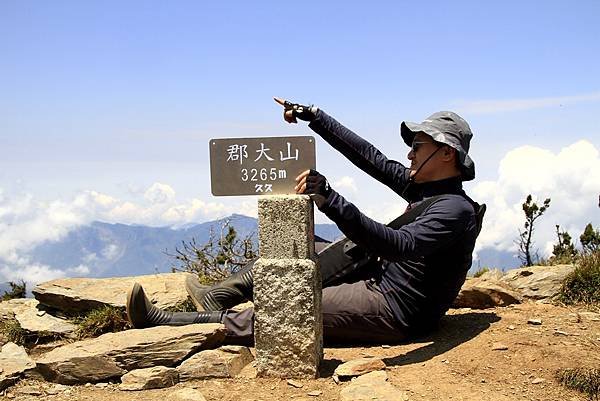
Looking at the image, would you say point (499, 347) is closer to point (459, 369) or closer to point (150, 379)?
point (459, 369)

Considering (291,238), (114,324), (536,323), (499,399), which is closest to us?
(499,399)

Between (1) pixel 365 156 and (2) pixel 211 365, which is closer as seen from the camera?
(2) pixel 211 365

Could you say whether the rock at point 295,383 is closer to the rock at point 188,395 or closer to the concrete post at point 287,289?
the concrete post at point 287,289

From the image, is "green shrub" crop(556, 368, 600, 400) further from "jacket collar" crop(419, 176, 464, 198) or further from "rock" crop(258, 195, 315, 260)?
"rock" crop(258, 195, 315, 260)

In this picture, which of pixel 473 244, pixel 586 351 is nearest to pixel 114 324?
pixel 473 244

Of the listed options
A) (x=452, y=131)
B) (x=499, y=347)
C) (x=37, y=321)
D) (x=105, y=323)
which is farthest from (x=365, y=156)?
(x=37, y=321)

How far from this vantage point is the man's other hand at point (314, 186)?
4.79m

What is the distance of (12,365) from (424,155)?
400 cm

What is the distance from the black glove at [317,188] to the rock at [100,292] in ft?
10.5

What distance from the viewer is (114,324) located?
708 cm

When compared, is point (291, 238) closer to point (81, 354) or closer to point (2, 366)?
point (81, 354)

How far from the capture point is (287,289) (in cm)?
499

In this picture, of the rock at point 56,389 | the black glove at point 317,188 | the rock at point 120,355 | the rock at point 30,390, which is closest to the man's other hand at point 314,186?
the black glove at point 317,188

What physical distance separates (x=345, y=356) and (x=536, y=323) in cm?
188
